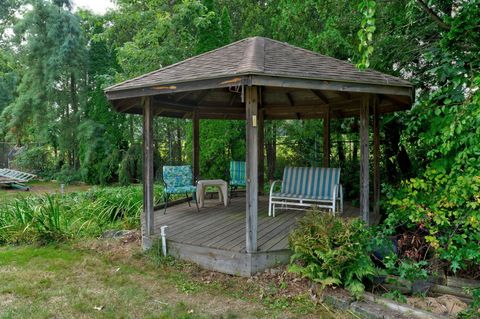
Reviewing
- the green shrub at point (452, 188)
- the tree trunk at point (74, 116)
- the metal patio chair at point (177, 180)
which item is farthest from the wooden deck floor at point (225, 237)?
the tree trunk at point (74, 116)

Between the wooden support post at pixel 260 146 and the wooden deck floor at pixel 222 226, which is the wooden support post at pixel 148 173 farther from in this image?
the wooden support post at pixel 260 146

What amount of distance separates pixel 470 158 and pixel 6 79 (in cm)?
2042

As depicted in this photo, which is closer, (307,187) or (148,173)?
(148,173)

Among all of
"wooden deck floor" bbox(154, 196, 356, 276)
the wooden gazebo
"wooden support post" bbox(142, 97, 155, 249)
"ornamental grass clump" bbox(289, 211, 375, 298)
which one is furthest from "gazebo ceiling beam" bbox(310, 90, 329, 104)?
"ornamental grass clump" bbox(289, 211, 375, 298)

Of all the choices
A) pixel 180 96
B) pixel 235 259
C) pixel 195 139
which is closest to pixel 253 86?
pixel 235 259

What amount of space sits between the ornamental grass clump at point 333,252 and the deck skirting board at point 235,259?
1.02ft

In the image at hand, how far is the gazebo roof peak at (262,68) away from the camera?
12.6 ft

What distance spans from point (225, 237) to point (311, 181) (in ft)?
6.98

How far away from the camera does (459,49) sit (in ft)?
13.9

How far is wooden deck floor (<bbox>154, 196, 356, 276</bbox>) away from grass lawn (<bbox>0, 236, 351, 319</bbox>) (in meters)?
0.15

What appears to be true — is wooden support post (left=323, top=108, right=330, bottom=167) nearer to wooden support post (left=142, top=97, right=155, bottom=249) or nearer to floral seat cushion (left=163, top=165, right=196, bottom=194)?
floral seat cushion (left=163, top=165, right=196, bottom=194)

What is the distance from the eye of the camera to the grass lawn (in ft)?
10.6

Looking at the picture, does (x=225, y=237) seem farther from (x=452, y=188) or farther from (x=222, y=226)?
(x=452, y=188)

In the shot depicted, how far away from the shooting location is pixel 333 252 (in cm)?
340
